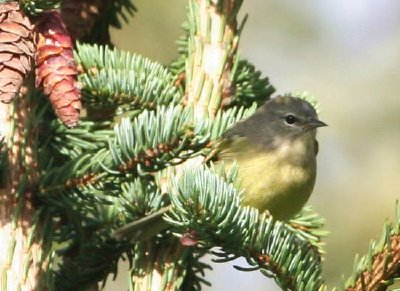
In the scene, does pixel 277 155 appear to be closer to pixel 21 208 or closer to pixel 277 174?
pixel 277 174

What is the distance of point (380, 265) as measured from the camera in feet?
8.43

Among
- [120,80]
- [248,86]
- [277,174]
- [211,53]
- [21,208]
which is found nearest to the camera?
[21,208]

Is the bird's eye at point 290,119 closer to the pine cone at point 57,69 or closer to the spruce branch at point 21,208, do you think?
the spruce branch at point 21,208

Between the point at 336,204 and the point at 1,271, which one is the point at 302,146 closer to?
the point at 336,204

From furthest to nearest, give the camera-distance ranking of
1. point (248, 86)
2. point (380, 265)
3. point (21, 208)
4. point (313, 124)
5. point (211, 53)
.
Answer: point (313, 124)
point (248, 86)
point (211, 53)
point (21, 208)
point (380, 265)

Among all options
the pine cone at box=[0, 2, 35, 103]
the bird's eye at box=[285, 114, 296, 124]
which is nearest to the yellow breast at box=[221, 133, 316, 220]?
the bird's eye at box=[285, 114, 296, 124]

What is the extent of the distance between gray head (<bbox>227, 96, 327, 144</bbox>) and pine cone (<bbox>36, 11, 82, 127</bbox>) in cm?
159

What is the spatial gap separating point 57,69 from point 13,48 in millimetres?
197

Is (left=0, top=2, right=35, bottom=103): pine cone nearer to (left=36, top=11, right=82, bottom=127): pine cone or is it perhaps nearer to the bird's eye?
(left=36, top=11, right=82, bottom=127): pine cone

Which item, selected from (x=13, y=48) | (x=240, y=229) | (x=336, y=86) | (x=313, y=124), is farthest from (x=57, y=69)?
(x=336, y=86)

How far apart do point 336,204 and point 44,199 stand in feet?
10.6

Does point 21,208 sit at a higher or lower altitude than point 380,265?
higher

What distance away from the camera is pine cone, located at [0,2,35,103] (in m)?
2.72

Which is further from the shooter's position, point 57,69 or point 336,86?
point 336,86
